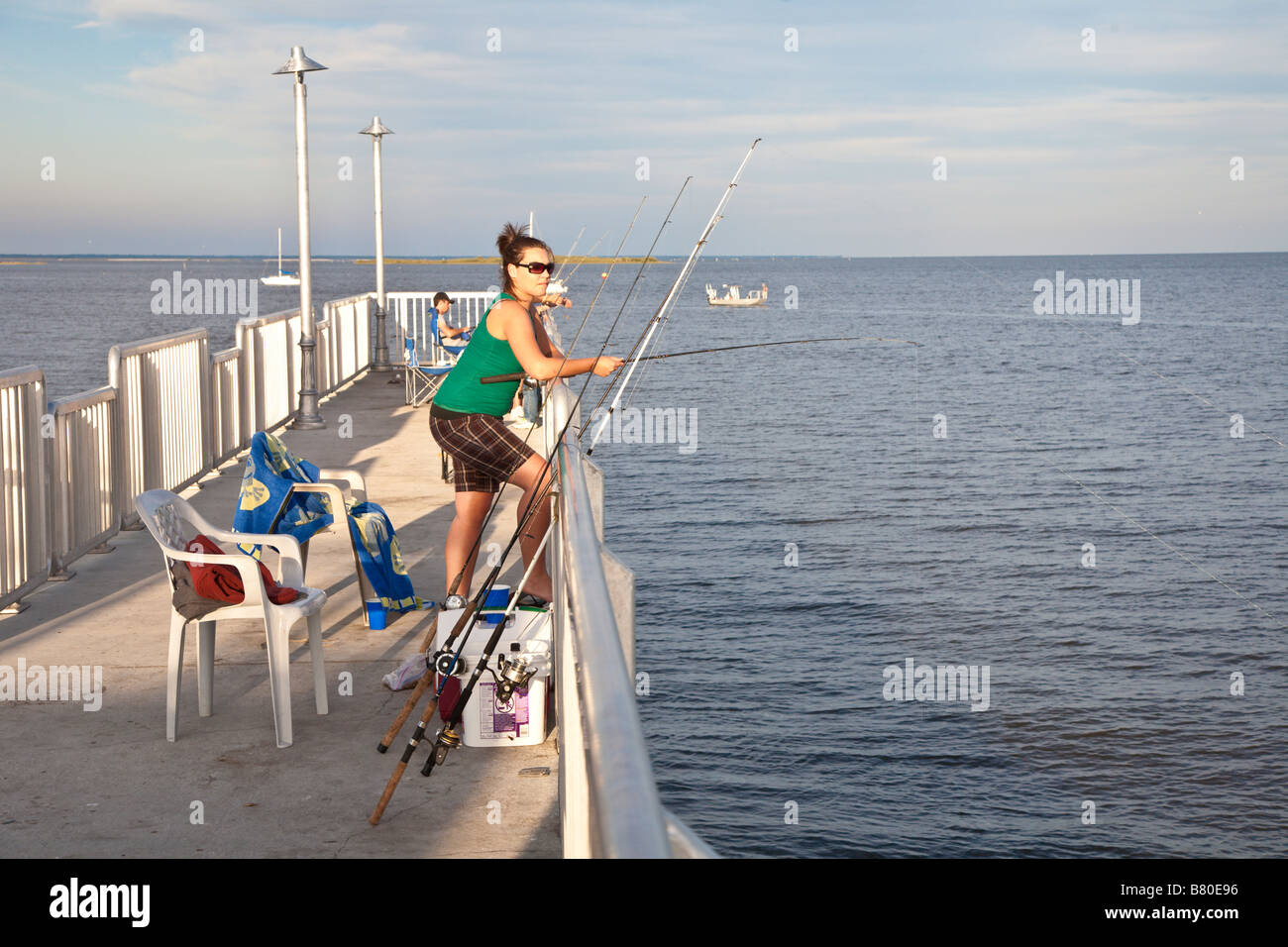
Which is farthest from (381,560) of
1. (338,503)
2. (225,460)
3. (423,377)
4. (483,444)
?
(423,377)

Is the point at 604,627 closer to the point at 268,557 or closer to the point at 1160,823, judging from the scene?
the point at 268,557

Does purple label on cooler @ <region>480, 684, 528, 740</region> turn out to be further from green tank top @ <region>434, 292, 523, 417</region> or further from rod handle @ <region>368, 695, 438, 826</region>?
green tank top @ <region>434, 292, 523, 417</region>

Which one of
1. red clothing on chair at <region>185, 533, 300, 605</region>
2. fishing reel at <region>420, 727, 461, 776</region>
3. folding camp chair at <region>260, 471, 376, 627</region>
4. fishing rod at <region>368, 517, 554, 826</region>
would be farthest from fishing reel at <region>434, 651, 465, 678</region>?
folding camp chair at <region>260, 471, 376, 627</region>

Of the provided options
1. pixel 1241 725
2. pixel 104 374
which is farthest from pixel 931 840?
pixel 104 374

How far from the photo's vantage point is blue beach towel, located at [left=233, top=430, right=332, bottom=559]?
6363 mm

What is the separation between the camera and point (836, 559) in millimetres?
20625

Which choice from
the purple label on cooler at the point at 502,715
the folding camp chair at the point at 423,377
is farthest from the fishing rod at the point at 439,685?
the folding camp chair at the point at 423,377

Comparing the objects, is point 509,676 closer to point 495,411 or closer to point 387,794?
point 387,794

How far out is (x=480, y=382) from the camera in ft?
18.8

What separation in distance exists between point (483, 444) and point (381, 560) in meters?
1.24

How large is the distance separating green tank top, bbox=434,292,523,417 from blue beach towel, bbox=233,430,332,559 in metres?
1.15

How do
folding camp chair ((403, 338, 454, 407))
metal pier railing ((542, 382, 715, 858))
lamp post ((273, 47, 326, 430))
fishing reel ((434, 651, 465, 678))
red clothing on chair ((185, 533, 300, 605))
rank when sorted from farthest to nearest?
folding camp chair ((403, 338, 454, 407)) < lamp post ((273, 47, 326, 430)) < red clothing on chair ((185, 533, 300, 605)) < fishing reel ((434, 651, 465, 678)) < metal pier railing ((542, 382, 715, 858))

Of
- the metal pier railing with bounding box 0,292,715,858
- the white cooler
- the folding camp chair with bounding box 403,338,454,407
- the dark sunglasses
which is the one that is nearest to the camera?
Answer: the metal pier railing with bounding box 0,292,715,858

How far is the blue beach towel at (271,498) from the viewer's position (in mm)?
6363
